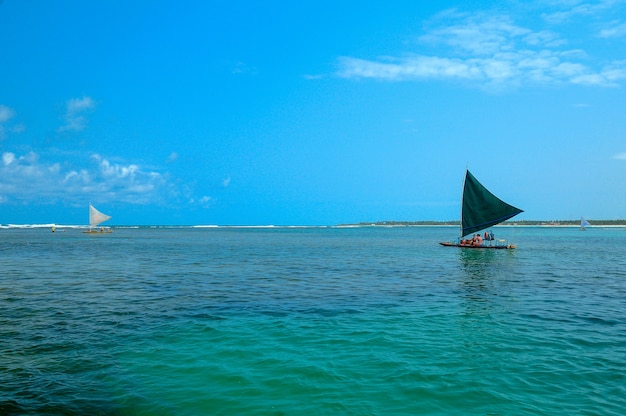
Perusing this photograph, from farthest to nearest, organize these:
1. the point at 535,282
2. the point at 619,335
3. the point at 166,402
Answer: the point at 535,282 → the point at 619,335 → the point at 166,402

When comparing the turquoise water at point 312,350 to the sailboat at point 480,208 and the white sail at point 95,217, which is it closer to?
the sailboat at point 480,208

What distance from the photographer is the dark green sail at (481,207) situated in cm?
5506

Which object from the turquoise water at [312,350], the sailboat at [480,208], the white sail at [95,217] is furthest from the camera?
the white sail at [95,217]

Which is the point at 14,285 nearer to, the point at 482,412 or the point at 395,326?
the point at 395,326

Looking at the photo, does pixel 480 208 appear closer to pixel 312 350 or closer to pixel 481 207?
pixel 481 207

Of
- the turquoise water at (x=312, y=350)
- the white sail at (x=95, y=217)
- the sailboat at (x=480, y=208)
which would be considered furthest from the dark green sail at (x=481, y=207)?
the white sail at (x=95, y=217)

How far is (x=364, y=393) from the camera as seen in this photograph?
9875mm

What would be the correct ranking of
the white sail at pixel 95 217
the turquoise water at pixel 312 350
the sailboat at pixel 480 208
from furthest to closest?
the white sail at pixel 95 217
the sailboat at pixel 480 208
the turquoise water at pixel 312 350

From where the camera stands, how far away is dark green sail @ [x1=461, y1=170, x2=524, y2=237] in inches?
2168

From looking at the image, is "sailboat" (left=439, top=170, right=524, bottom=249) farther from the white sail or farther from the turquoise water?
the white sail

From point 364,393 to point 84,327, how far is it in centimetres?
1071

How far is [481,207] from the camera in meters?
55.9

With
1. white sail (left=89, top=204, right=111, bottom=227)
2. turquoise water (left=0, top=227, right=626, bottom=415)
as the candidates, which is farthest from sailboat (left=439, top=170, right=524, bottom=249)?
white sail (left=89, top=204, right=111, bottom=227)

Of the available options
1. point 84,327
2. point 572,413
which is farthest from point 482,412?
point 84,327
